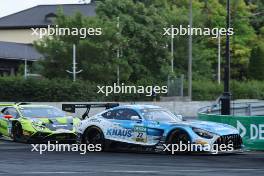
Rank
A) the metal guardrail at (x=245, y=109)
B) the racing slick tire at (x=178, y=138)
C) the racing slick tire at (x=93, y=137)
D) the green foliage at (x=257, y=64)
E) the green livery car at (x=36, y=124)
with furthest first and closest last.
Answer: the green foliage at (x=257, y=64) → the metal guardrail at (x=245, y=109) → the green livery car at (x=36, y=124) → the racing slick tire at (x=93, y=137) → the racing slick tire at (x=178, y=138)

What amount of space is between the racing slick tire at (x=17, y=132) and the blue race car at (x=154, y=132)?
2932 mm

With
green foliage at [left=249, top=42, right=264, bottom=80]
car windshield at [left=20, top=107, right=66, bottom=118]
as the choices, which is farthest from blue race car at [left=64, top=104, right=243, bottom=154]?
green foliage at [left=249, top=42, right=264, bottom=80]

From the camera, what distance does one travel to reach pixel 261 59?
5806cm

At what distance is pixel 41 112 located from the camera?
2214 cm

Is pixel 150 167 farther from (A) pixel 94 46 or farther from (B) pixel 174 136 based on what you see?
(A) pixel 94 46

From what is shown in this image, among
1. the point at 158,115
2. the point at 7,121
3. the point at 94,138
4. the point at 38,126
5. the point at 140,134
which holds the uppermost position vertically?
the point at 158,115

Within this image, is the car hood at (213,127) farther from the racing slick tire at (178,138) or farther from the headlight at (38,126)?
the headlight at (38,126)

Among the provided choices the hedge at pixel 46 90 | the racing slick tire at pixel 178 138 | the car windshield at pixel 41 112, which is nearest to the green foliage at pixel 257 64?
the hedge at pixel 46 90

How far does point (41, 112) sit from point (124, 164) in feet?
25.5

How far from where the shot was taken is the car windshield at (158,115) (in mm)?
18052

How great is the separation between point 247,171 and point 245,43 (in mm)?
52797

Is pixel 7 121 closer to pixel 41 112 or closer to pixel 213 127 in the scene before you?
pixel 41 112

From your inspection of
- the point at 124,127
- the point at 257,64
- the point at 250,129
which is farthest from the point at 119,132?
the point at 257,64

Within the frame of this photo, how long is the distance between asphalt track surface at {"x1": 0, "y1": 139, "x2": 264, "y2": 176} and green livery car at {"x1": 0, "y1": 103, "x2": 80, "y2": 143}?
1.98 m
